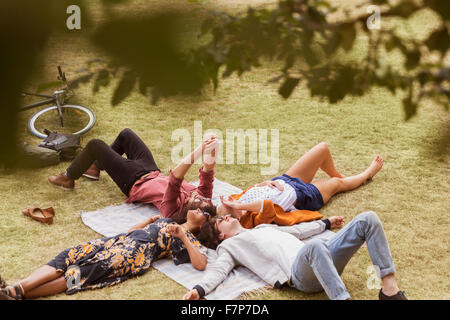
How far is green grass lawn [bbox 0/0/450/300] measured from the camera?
9.53ft

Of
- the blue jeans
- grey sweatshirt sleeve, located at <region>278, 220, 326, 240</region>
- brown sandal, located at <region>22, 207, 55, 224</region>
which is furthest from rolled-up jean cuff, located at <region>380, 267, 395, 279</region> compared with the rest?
brown sandal, located at <region>22, 207, 55, 224</region>

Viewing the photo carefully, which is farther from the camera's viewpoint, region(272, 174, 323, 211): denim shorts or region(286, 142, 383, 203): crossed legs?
region(286, 142, 383, 203): crossed legs

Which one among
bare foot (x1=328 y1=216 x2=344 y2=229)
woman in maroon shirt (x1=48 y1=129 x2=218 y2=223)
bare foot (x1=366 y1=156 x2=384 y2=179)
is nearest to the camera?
woman in maroon shirt (x1=48 y1=129 x2=218 y2=223)

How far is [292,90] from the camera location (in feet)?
2.61

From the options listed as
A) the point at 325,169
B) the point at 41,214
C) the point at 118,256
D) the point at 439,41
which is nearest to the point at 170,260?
the point at 118,256

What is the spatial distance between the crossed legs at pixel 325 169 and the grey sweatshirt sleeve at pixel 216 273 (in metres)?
1.11

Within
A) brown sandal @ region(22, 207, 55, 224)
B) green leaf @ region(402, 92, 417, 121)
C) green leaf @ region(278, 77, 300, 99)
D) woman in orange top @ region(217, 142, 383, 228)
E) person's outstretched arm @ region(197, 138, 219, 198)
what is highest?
green leaf @ region(278, 77, 300, 99)

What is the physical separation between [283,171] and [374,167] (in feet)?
2.56

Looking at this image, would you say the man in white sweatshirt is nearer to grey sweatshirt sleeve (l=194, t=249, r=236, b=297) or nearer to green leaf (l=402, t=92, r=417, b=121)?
A: grey sweatshirt sleeve (l=194, t=249, r=236, b=297)

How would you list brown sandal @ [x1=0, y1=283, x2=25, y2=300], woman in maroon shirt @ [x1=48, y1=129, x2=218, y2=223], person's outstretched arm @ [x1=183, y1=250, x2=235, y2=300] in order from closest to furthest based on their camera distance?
brown sandal @ [x1=0, y1=283, x2=25, y2=300] → person's outstretched arm @ [x1=183, y1=250, x2=235, y2=300] → woman in maroon shirt @ [x1=48, y1=129, x2=218, y2=223]

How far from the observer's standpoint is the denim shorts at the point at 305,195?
3.79 metres

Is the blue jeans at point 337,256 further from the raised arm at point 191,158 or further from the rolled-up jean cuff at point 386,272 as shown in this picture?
the raised arm at point 191,158

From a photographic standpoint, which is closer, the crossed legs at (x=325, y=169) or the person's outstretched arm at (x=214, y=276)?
the person's outstretched arm at (x=214, y=276)

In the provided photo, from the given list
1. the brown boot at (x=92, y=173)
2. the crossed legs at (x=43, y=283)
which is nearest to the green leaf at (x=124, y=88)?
the crossed legs at (x=43, y=283)
